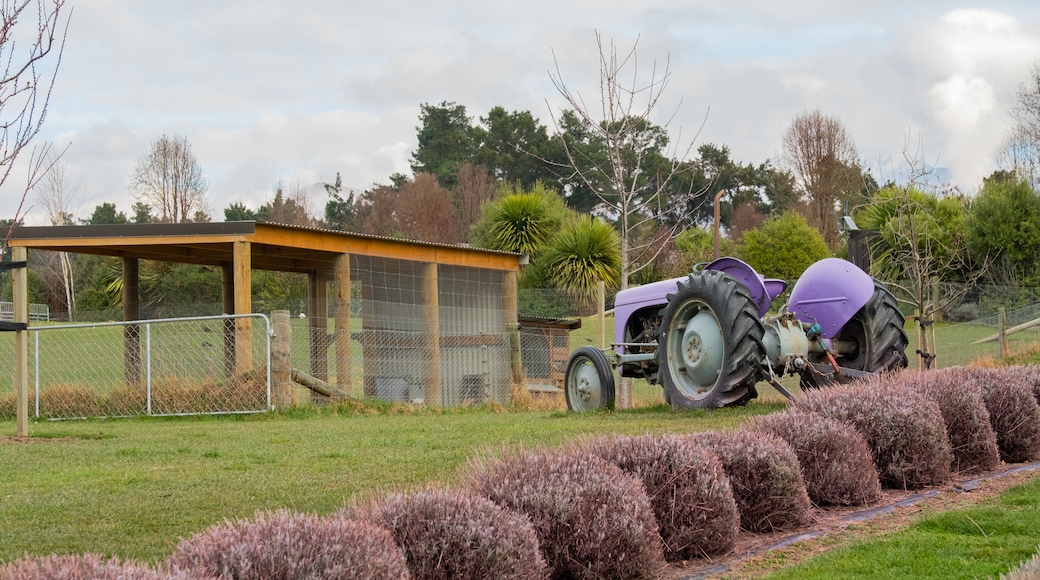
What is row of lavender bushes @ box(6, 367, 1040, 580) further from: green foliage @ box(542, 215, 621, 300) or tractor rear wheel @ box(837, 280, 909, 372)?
green foliage @ box(542, 215, 621, 300)

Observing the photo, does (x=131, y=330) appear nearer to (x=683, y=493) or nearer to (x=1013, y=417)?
(x=1013, y=417)

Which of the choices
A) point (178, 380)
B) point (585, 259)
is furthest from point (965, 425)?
point (585, 259)

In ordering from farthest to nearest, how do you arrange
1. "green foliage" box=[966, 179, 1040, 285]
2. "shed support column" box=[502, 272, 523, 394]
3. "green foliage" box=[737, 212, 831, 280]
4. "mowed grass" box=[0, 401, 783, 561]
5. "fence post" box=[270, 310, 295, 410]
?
"green foliage" box=[737, 212, 831, 280] → "green foliage" box=[966, 179, 1040, 285] → "shed support column" box=[502, 272, 523, 394] → "fence post" box=[270, 310, 295, 410] → "mowed grass" box=[0, 401, 783, 561]

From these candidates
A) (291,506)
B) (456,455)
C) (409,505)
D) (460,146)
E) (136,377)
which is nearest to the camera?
(409,505)

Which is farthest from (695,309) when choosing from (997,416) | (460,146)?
(460,146)

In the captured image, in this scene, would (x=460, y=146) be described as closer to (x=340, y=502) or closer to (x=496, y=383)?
(x=496, y=383)

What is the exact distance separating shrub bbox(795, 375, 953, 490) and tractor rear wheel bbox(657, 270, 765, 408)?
3.12 metres

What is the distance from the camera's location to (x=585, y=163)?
177 ft

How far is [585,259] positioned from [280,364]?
14.7 m

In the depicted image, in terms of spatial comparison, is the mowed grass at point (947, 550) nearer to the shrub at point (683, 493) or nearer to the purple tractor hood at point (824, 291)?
the shrub at point (683, 493)

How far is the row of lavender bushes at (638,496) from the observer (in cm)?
310

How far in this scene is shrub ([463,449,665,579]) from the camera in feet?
13.6

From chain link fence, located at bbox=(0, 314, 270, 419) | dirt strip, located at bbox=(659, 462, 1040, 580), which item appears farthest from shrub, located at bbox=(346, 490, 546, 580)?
chain link fence, located at bbox=(0, 314, 270, 419)

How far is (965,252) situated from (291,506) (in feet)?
98.2
